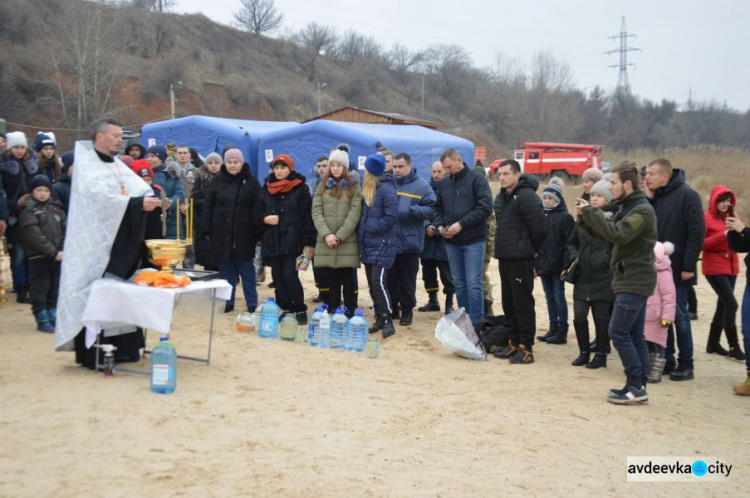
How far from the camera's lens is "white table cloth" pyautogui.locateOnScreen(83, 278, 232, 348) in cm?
526

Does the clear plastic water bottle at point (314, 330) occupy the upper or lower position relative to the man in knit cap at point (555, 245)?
lower

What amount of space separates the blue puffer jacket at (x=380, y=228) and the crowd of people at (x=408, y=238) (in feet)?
0.05

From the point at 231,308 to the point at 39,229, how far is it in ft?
7.73

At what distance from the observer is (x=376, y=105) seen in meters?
64.8

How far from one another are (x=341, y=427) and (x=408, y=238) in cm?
355

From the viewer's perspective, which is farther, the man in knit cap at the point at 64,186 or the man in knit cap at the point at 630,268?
the man in knit cap at the point at 64,186

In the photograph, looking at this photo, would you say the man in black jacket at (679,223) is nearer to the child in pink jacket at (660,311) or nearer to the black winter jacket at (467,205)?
the child in pink jacket at (660,311)

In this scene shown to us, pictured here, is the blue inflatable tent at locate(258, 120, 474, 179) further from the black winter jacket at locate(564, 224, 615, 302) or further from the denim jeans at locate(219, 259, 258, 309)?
the black winter jacket at locate(564, 224, 615, 302)

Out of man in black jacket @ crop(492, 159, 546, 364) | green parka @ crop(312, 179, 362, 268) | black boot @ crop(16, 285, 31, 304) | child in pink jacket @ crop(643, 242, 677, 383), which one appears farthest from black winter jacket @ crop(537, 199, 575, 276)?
black boot @ crop(16, 285, 31, 304)

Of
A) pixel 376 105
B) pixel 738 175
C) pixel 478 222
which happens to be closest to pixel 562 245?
pixel 478 222

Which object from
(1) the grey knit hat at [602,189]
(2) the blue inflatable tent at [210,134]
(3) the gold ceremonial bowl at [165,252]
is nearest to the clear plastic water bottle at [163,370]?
(3) the gold ceremonial bowl at [165,252]

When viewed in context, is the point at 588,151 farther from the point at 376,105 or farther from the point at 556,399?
the point at 556,399

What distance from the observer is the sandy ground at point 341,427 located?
13.0 ft

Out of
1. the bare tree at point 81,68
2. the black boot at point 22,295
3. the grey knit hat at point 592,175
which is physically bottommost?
the black boot at point 22,295
